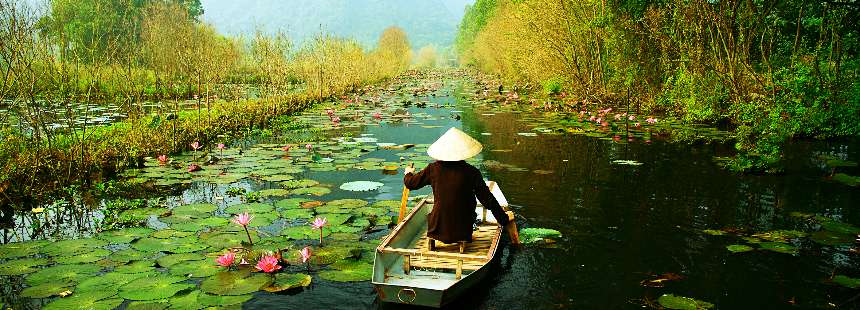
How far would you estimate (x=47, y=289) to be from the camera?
445 centimetres

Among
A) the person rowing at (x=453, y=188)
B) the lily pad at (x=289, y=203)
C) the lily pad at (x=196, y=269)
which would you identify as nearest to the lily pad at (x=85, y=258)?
the lily pad at (x=196, y=269)

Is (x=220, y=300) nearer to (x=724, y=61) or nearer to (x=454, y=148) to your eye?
(x=454, y=148)

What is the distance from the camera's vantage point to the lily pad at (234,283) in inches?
177

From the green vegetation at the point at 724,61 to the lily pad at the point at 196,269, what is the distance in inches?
318

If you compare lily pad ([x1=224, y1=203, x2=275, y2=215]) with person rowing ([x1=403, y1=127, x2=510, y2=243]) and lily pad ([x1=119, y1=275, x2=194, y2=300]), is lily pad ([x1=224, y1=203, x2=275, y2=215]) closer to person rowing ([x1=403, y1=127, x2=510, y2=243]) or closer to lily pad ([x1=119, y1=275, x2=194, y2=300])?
lily pad ([x1=119, y1=275, x2=194, y2=300])

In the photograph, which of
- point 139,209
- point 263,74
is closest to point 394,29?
point 263,74

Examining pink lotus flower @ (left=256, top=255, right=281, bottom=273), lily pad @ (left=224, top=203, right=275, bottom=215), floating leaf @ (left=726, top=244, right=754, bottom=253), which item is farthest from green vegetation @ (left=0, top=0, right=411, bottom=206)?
floating leaf @ (left=726, top=244, right=754, bottom=253)

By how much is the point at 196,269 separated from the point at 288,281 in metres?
0.87

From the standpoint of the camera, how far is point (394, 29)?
201 ft

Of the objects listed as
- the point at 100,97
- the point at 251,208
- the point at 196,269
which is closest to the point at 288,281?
the point at 196,269

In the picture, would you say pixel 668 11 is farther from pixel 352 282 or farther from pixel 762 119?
pixel 352 282

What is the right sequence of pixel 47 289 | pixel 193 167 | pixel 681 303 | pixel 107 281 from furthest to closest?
pixel 193 167
pixel 107 281
pixel 47 289
pixel 681 303

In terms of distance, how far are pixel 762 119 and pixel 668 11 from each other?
6055 mm

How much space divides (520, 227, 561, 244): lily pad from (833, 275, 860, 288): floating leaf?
8.02ft
